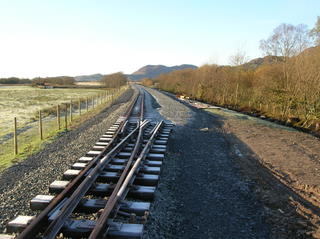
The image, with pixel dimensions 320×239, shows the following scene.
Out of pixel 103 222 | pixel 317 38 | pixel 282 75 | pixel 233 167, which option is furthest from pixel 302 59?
pixel 103 222

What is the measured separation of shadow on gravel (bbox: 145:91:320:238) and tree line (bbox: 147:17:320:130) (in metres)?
10.8

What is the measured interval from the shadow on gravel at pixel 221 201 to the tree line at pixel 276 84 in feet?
35.4

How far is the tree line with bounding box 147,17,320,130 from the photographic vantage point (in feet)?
52.4

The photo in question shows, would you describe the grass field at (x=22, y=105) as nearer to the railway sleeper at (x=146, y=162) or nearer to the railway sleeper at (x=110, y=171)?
the railway sleeper at (x=146, y=162)

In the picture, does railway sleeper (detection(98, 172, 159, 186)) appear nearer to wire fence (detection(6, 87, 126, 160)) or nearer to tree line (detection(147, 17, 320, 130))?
wire fence (detection(6, 87, 126, 160))

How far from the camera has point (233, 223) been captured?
411cm

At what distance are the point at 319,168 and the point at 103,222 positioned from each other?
22.8ft

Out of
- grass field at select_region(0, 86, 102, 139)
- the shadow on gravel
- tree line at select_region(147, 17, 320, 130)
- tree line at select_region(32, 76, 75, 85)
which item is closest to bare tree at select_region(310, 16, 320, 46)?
tree line at select_region(147, 17, 320, 130)

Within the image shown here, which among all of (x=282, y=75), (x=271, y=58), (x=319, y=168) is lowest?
(x=319, y=168)

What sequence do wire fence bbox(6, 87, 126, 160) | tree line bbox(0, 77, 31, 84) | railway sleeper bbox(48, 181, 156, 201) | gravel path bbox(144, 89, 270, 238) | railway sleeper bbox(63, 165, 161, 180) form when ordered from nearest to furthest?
gravel path bbox(144, 89, 270, 238), railway sleeper bbox(48, 181, 156, 201), railway sleeper bbox(63, 165, 161, 180), wire fence bbox(6, 87, 126, 160), tree line bbox(0, 77, 31, 84)

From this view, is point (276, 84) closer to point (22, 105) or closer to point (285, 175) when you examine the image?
point (285, 175)

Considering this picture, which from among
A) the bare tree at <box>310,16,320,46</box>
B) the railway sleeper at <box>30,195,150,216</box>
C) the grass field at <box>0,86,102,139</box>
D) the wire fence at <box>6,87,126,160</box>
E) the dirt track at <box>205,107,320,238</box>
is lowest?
the grass field at <box>0,86,102,139</box>

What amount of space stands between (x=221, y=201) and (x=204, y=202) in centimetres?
34

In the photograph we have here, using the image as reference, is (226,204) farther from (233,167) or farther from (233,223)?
(233,167)
